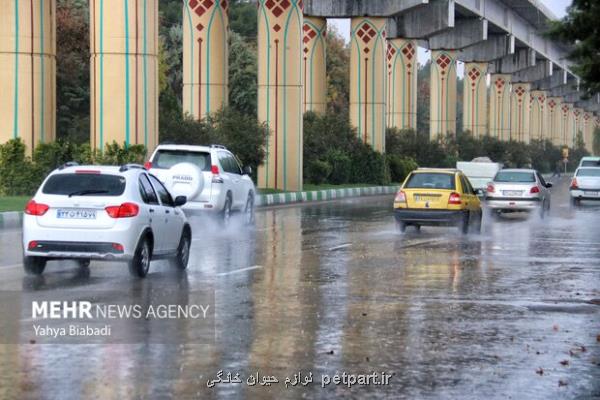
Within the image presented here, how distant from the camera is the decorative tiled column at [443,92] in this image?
84625 mm

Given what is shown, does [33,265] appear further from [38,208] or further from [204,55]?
[204,55]

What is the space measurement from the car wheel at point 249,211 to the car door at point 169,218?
40.1ft

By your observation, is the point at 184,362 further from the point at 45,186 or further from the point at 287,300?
the point at 45,186

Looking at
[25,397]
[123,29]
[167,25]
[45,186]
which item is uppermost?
[167,25]

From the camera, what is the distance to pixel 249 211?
3148cm

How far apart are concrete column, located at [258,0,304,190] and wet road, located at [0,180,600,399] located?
25.2 meters

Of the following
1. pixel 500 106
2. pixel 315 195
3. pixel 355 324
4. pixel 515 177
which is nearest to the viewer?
pixel 355 324

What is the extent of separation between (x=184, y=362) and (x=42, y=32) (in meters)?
29.7

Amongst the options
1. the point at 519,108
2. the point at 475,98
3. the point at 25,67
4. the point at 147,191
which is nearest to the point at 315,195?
the point at 25,67

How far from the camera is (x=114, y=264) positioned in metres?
18.8

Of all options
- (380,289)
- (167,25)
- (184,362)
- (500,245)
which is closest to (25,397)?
(184,362)

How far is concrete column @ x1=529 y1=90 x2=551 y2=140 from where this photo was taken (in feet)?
420

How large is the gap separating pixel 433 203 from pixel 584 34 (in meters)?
13.0

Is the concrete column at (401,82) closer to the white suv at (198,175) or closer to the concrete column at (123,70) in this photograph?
the concrete column at (123,70)
